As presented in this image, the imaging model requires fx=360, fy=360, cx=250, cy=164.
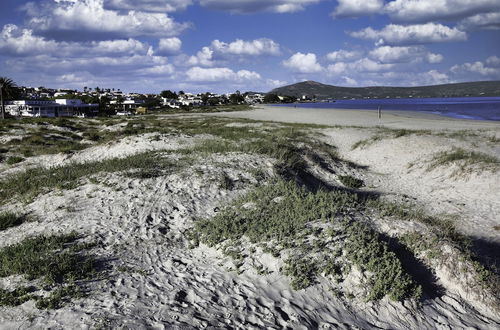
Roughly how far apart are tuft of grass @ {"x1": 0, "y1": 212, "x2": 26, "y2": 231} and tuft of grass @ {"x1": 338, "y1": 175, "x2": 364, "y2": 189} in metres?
17.5

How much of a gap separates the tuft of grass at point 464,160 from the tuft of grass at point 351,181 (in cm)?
538

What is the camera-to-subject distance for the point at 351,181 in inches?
912

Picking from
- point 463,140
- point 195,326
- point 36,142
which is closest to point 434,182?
point 463,140

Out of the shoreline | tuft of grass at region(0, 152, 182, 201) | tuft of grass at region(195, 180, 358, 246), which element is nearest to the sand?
tuft of grass at region(195, 180, 358, 246)

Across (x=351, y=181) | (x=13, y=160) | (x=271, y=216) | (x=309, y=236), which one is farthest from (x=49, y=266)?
(x=13, y=160)

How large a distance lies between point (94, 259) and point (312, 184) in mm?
14076

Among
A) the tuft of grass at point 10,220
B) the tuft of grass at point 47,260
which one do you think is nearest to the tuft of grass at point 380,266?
the tuft of grass at point 47,260

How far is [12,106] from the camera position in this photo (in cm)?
9862

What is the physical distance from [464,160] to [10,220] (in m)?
25.3

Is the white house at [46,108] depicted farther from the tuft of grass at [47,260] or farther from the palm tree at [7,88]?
the tuft of grass at [47,260]

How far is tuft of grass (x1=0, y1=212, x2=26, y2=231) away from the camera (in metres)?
12.6

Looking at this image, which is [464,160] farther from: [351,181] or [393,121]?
[393,121]

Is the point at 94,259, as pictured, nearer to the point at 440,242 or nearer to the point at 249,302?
the point at 249,302

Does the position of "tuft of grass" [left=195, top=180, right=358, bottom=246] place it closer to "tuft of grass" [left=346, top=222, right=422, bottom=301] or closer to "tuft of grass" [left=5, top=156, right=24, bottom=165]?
"tuft of grass" [left=346, top=222, right=422, bottom=301]
